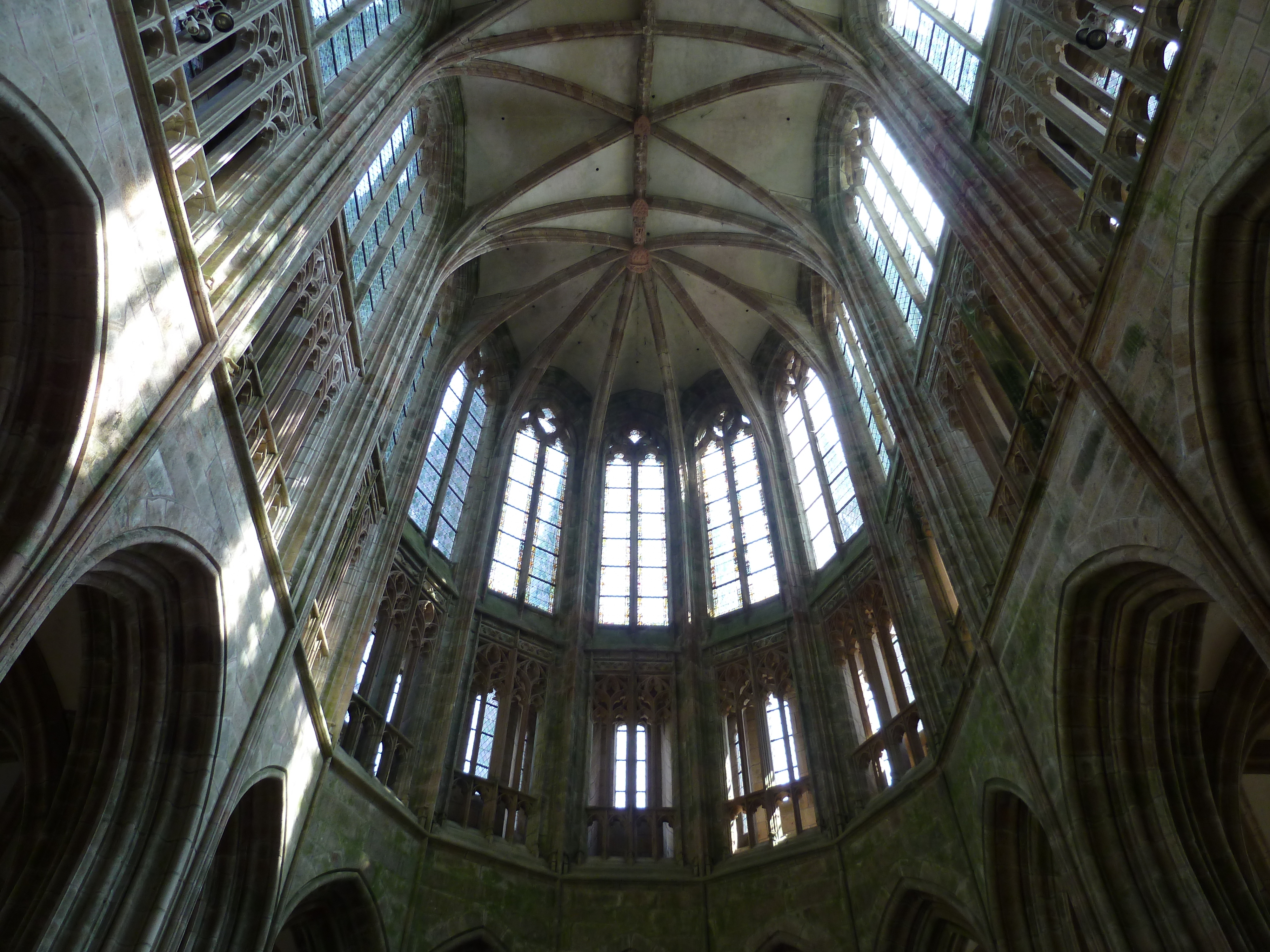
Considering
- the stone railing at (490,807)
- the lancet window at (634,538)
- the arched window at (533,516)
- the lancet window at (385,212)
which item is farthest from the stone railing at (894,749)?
the lancet window at (385,212)

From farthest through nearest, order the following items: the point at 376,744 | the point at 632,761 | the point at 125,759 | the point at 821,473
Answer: the point at 821,473
the point at 632,761
the point at 376,744
the point at 125,759

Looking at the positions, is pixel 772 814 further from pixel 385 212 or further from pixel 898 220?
pixel 385 212

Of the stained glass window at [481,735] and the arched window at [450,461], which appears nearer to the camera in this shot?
the stained glass window at [481,735]

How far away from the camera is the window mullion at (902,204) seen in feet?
40.7

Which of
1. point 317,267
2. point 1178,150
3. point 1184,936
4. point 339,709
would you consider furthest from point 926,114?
point 339,709

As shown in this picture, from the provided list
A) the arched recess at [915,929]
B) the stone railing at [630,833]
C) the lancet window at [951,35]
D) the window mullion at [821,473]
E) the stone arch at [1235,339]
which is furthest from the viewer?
the window mullion at [821,473]

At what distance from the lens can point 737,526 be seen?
61.1 feet

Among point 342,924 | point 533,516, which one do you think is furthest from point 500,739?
point 533,516

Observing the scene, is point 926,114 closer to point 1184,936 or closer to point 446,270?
point 446,270

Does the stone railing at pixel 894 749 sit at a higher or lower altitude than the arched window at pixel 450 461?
lower

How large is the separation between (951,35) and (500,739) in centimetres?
1185

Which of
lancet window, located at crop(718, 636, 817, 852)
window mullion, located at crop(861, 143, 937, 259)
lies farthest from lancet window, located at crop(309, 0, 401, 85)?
lancet window, located at crop(718, 636, 817, 852)

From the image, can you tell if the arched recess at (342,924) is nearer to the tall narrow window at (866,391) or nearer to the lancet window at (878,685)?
the lancet window at (878,685)

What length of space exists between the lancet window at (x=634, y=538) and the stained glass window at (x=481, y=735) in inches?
122
